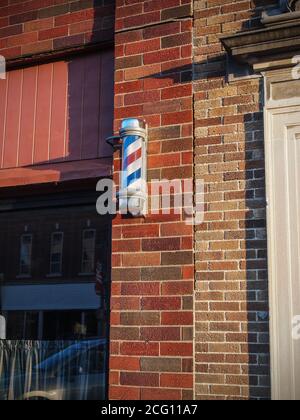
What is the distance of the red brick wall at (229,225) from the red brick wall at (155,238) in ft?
0.37

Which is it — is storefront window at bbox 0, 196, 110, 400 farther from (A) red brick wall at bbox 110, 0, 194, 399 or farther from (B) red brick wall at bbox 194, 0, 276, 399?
(B) red brick wall at bbox 194, 0, 276, 399

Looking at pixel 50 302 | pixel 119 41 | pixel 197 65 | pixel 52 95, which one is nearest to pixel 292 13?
pixel 197 65

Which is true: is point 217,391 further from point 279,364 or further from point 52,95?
point 52,95

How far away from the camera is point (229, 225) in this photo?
14.8 feet

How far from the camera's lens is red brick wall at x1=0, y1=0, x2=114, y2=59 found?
216 inches

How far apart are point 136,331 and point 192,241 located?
2.79 feet

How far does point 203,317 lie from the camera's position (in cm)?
445

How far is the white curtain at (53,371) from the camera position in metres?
4.98

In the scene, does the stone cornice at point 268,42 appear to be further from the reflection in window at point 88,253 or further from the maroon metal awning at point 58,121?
the reflection in window at point 88,253

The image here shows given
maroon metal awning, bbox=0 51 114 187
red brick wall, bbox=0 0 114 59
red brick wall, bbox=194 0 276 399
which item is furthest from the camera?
red brick wall, bbox=0 0 114 59

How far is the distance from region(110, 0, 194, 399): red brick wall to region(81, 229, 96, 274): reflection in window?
428 mm

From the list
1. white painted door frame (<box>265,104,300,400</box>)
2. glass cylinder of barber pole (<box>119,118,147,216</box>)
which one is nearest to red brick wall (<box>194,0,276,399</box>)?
white painted door frame (<box>265,104,300,400</box>)

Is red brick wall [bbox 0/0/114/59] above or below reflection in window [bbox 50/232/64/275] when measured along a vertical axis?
above

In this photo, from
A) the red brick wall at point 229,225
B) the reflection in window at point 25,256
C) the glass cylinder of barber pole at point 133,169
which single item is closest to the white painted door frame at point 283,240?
the red brick wall at point 229,225
